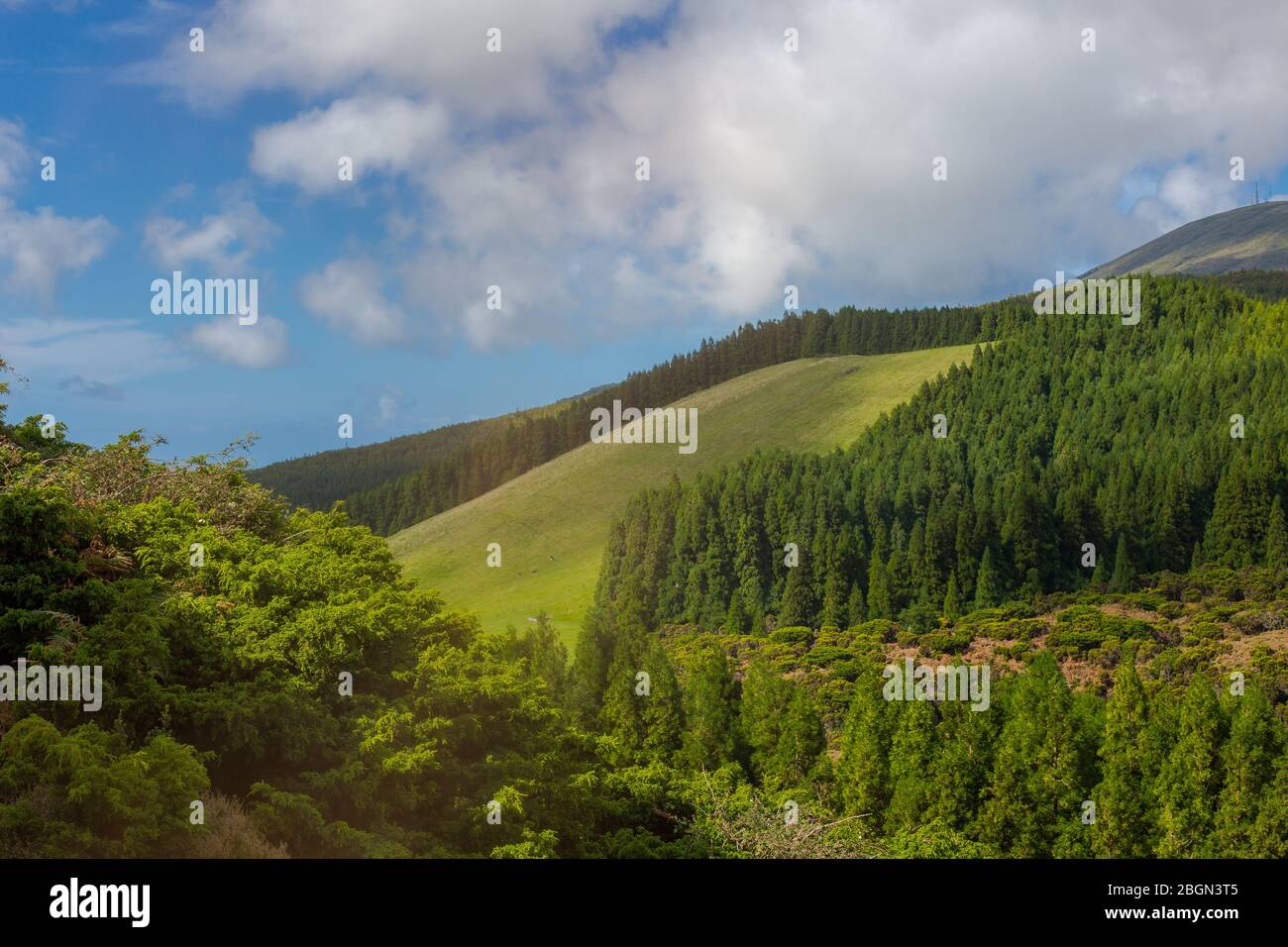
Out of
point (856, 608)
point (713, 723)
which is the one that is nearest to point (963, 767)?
point (713, 723)

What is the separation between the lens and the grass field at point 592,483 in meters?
104

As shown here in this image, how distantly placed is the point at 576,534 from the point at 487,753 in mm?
100795

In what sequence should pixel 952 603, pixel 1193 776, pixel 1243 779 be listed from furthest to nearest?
1. pixel 952 603
2. pixel 1193 776
3. pixel 1243 779

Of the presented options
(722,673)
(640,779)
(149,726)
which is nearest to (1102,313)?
(722,673)

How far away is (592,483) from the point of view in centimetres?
13038

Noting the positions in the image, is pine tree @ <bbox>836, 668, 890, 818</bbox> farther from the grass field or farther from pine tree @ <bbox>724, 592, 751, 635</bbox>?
the grass field

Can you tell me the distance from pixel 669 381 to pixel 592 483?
175ft

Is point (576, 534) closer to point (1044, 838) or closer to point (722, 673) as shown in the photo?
point (722, 673)

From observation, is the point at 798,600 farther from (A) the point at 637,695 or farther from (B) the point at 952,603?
(A) the point at 637,695

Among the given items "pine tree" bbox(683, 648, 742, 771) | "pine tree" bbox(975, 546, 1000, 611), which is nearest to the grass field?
"pine tree" bbox(975, 546, 1000, 611)
